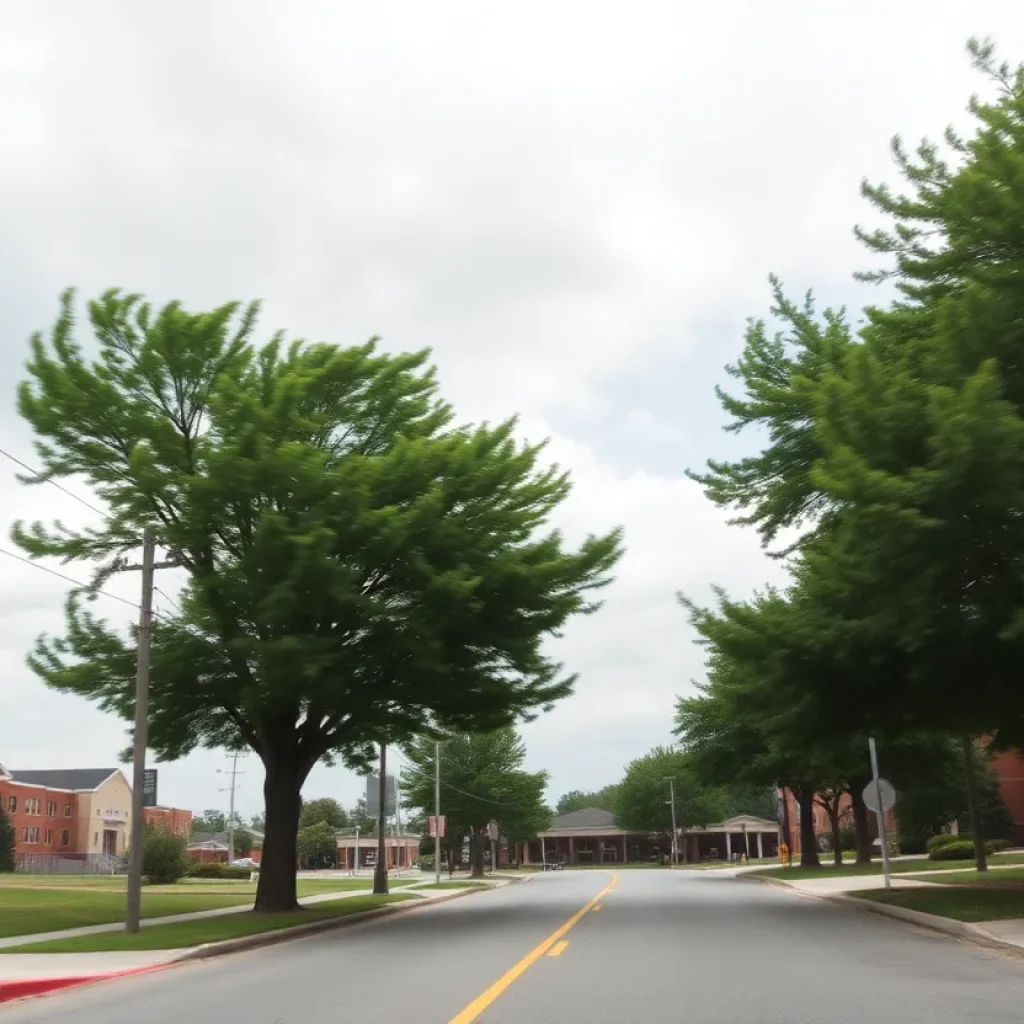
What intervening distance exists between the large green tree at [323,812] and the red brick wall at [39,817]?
44564mm

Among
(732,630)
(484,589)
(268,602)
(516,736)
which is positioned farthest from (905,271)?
(516,736)

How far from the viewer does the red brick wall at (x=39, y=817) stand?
87438 mm

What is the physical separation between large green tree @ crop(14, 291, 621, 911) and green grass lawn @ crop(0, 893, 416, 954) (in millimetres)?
1444

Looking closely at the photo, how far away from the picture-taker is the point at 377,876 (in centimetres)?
3647

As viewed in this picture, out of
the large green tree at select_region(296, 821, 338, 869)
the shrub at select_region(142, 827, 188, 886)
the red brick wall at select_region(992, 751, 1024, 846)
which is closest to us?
the shrub at select_region(142, 827, 188, 886)

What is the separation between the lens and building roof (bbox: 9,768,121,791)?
99312mm

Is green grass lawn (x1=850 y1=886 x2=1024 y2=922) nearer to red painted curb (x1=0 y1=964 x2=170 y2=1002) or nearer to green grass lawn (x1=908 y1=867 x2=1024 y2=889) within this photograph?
green grass lawn (x1=908 y1=867 x2=1024 y2=889)

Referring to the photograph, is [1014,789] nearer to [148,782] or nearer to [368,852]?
[148,782]

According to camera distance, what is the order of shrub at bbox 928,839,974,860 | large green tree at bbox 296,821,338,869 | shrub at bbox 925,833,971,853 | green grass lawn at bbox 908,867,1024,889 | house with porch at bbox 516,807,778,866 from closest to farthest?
green grass lawn at bbox 908,867,1024,889 < shrub at bbox 928,839,974,860 < shrub at bbox 925,833,971,853 < house with porch at bbox 516,807,778,866 < large green tree at bbox 296,821,338,869

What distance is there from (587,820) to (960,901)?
10187cm

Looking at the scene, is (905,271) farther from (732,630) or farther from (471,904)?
(471,904)

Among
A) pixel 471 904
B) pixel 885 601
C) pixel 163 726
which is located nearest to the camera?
pixel 885 601

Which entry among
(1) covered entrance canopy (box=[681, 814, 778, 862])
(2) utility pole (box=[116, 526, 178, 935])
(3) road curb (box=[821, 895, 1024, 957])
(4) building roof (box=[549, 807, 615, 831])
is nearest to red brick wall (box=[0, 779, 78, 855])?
(4) building roof (box=[549, 807, 615, 831])

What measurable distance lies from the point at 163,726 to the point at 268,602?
6.65 metres
